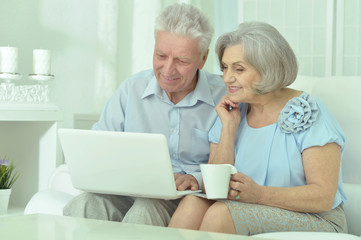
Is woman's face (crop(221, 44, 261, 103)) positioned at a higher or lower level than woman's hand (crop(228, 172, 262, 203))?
higher

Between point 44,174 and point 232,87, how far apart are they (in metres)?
1.13

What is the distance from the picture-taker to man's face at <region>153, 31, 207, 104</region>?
2.02m

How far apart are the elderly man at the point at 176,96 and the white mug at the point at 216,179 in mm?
397

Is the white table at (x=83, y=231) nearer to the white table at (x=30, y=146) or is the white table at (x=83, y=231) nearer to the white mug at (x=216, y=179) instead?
the white mug at (x=216, y=179)

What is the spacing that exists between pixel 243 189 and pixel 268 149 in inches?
10.2

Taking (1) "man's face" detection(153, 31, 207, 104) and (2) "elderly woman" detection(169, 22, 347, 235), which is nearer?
(2) "elderly woman" detection(169, 22, 347, 235)

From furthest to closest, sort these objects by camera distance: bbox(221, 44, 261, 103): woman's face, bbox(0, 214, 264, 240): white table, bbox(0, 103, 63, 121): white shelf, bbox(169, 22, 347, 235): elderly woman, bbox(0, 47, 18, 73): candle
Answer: bbox(0, 47, 18, 73): candle < bbox(0, 103, 63, 121): white shelf < bbox(221, 44, 261, 103): woman's face < bbox(169, 22, 347, 235): elderly woman < bbox(0, 214, 264, 240): white table

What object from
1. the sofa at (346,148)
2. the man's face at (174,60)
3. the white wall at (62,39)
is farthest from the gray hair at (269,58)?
the white wall at (62,39)

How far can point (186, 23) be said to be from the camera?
2025mm

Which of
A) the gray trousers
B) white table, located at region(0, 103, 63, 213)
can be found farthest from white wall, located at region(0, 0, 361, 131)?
the gray trousers

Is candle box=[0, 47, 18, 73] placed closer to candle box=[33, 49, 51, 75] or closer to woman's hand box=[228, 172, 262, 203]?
candle box=[33, 49, 51, 75]

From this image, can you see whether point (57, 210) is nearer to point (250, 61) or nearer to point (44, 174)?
point (44, 174)

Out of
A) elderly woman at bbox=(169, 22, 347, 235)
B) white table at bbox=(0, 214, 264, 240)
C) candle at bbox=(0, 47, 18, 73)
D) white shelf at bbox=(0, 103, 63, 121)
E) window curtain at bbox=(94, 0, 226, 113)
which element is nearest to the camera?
white table at bbox=(0, 214, 264, 240)

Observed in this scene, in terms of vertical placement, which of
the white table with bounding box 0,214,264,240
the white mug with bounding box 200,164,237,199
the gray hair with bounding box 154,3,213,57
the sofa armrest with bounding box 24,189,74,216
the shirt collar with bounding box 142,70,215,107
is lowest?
the sofa armrest with bounding box 24,189,74,216
